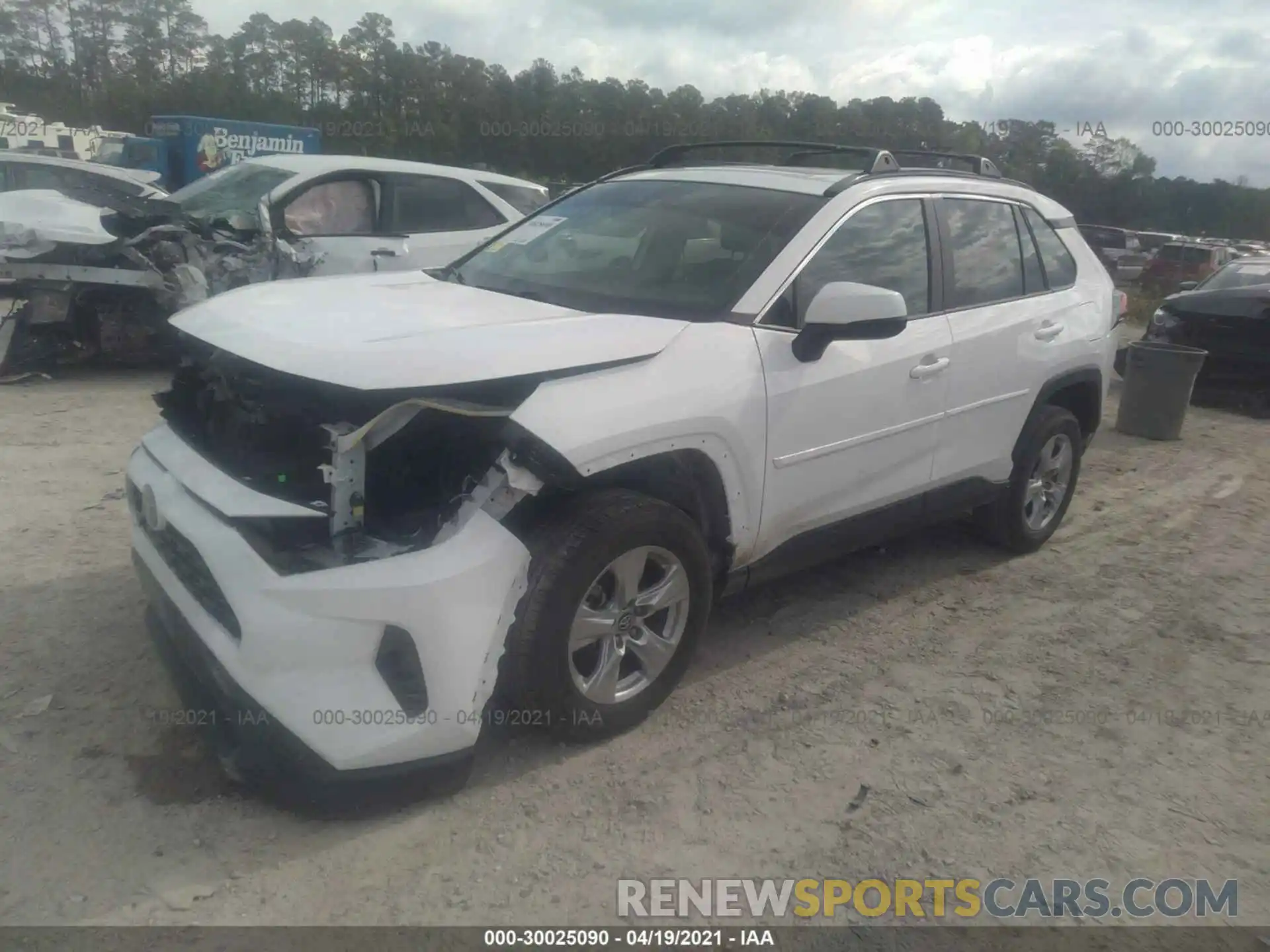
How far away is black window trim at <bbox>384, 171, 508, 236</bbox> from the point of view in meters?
8.42

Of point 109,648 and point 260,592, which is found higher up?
point 260,592

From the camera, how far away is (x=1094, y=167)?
26.3 meters

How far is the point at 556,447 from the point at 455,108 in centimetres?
2910

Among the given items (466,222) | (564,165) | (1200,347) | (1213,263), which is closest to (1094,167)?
(1213,263)

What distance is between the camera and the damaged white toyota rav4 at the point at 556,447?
268cm

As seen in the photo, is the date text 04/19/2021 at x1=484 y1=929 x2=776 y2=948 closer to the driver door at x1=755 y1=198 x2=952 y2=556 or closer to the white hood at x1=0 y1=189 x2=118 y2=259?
the driver door at x1=755 y1=198 x2=952 y2=556

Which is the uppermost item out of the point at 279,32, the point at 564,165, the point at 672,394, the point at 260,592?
the point at 279,32

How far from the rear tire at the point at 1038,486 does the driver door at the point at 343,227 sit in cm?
493

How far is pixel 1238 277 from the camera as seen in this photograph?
10391 mm

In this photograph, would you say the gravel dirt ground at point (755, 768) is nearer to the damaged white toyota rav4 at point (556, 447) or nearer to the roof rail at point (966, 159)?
the damaged white toyota rav4 at point (556, 447)

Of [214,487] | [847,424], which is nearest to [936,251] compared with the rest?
[847,424]

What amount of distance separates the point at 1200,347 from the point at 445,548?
9676mm

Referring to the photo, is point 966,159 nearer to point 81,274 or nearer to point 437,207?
point 437,207

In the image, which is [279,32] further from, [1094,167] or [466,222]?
[466,222]
